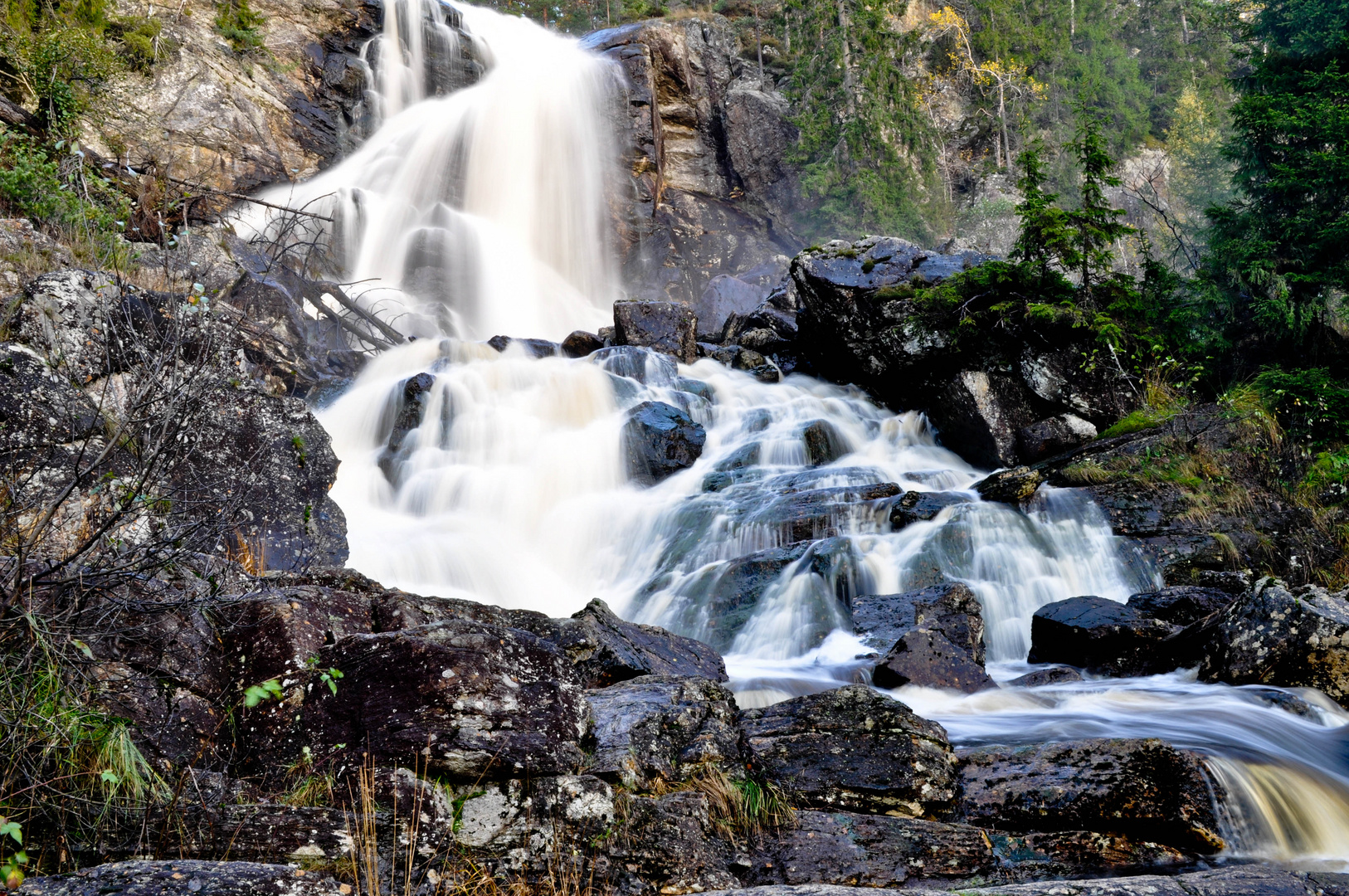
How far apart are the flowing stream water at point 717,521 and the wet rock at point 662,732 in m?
2.54

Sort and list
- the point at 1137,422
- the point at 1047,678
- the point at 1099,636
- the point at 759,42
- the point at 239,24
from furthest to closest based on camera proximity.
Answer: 1. the point at 759,42
2. the point at 239,24
3. the point at 1137,422
4. the point at 1099,636
5. the point at 1047,678

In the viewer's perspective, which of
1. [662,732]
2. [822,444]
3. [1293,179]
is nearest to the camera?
[662,732]

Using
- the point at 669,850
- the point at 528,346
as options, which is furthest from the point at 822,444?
the point at 669,850

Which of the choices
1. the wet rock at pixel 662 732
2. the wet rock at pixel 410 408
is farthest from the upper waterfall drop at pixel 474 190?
the wet rock at pixel 662 732

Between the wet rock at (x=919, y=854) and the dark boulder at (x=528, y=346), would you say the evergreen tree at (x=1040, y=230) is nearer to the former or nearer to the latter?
the dark boulder at (x=528, y=346)

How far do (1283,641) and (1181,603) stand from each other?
176cm

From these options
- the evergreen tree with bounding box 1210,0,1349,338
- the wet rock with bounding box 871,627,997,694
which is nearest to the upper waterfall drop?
the evergreen tree with bounding box 1210,0,1349,338

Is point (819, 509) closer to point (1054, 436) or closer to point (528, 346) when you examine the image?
point (1054, 436)

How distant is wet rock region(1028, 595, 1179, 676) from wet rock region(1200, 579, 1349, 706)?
0.52 meters

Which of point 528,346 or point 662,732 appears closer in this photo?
point 662,732

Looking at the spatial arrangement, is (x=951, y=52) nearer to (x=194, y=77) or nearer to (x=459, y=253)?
(x=459, y=253)

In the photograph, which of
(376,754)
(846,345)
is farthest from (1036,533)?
(376,754)

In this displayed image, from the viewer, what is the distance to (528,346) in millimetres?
17312

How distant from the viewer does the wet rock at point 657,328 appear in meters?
18.1
